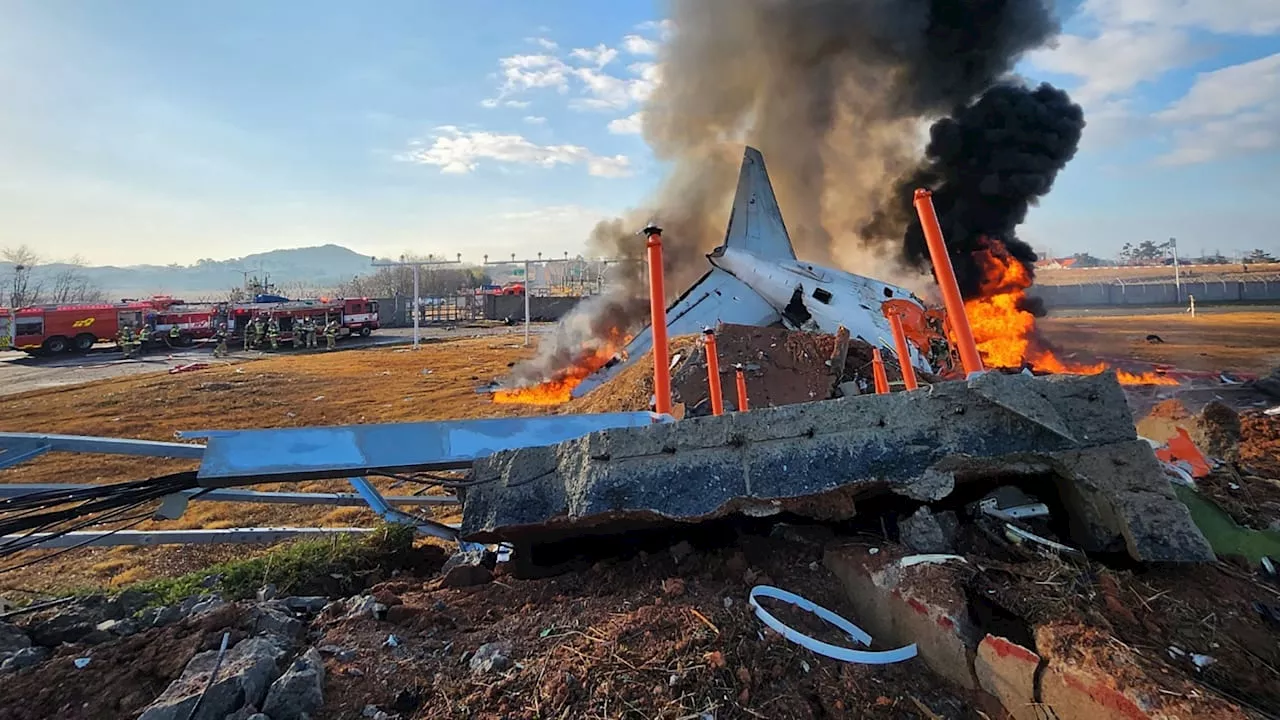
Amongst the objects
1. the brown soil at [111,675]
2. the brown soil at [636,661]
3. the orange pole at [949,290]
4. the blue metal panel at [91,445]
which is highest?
the orange pole at [949,290]

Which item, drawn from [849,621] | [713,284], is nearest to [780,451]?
[849,621]

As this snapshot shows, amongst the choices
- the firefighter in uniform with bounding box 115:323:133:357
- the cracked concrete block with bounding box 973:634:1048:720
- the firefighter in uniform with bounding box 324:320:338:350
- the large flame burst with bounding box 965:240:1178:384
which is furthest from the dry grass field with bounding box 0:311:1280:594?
the firefighter in uniform with bounding box 115:323:133:357

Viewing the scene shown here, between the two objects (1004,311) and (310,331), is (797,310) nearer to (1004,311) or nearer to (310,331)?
(1004,311)

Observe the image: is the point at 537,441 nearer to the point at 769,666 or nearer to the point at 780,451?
the point at 780,451

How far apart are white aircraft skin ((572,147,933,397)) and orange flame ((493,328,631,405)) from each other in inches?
52.7

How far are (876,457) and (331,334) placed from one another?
3326 cm

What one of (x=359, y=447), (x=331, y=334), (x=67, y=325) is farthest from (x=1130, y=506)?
(x=67, y=325)

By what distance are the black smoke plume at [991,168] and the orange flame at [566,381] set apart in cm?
856

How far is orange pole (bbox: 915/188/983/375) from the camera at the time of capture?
3.41 metres

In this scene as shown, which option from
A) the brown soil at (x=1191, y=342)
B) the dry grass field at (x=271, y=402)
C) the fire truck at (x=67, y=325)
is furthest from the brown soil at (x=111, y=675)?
the fire truck at (x=67, y=325)

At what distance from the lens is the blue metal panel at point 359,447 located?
10.2 feet

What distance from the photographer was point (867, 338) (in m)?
11.0

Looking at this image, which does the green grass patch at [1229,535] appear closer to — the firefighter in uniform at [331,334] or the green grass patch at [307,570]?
the green grass patch at [307,570]

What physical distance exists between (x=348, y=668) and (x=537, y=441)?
157 cm
